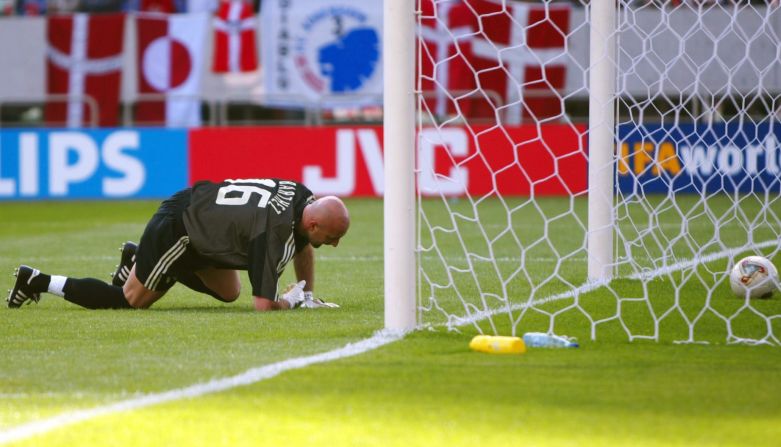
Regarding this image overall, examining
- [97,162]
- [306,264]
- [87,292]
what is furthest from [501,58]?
[87,292]

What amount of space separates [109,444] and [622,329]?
2.66 metres

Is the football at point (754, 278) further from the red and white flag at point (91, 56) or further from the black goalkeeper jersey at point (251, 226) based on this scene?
the red and white flag at point (91, 56)

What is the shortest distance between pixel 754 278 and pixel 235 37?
1361 cm

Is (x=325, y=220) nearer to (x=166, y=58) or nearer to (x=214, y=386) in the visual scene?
(x=214, y=386)

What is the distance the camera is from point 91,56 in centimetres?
1947

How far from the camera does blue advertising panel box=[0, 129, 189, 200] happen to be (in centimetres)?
1686

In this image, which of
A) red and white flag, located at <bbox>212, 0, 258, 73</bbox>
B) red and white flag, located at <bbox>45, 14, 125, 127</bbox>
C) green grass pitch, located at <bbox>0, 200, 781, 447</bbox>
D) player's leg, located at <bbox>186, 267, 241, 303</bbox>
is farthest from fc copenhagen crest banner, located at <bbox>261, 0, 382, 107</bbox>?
green grass pitch, located at <bbox>0, 200, 781, 447</bbox>

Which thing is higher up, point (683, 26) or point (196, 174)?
point (683, 26)

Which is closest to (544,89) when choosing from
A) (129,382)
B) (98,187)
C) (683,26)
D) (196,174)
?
(683,26)

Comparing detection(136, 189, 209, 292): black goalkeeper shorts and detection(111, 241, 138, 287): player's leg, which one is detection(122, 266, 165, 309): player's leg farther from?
detection(111, 241, 138, 287): player's leg

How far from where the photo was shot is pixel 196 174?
55.2ft

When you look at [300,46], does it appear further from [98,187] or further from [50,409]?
[50,409]

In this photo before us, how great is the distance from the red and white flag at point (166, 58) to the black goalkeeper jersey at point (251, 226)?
1291cm

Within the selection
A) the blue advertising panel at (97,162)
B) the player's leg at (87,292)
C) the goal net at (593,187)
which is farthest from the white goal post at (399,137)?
the blue advertising panel at (97,162)
